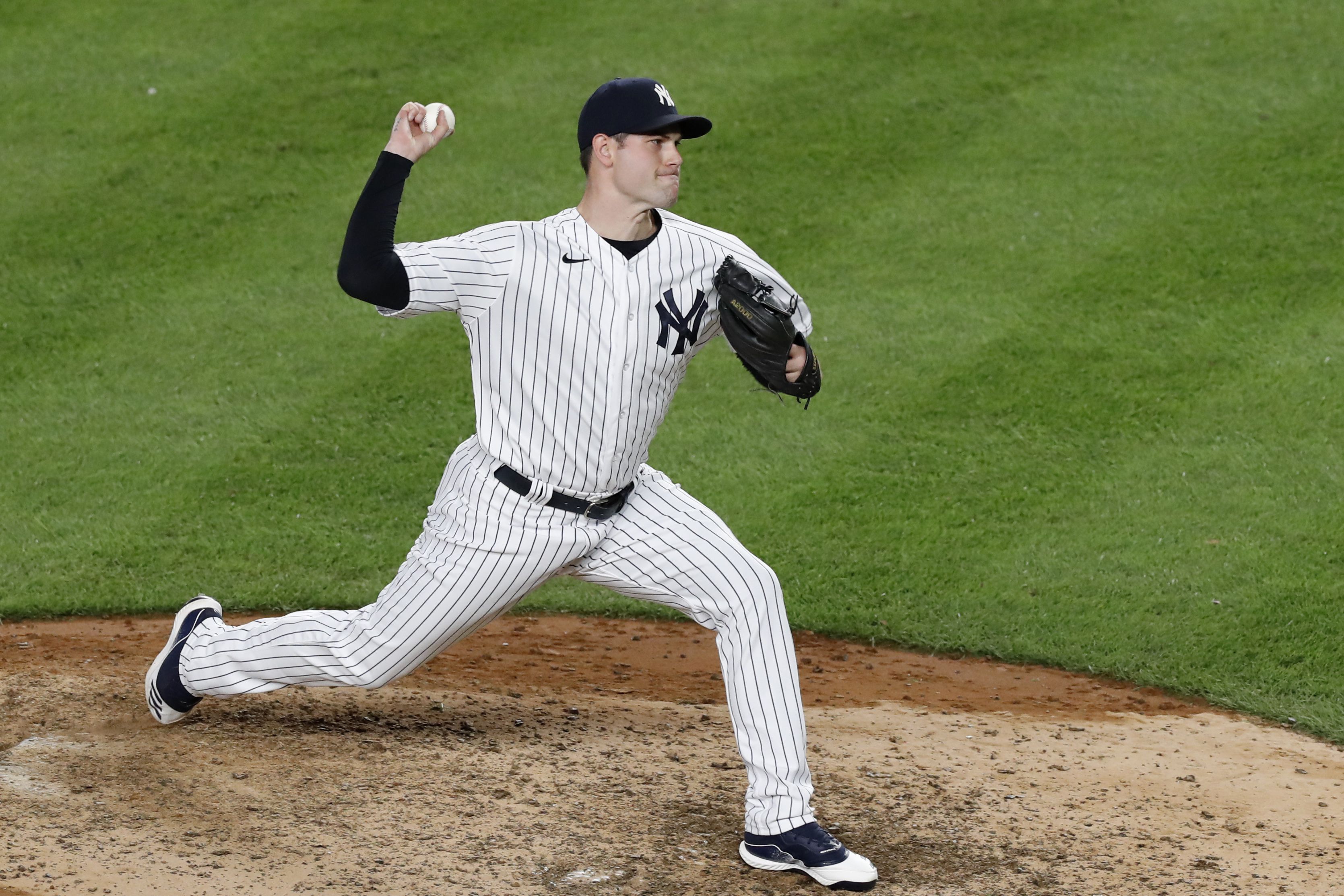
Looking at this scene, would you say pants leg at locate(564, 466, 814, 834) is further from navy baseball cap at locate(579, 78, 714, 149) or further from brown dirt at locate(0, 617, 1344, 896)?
navy baseball cap at locate(579, 78, 714, 149)

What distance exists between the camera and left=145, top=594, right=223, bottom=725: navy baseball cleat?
4.29m

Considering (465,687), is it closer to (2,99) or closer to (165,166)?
(165,166)

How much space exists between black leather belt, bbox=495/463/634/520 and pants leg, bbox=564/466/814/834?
0.07m

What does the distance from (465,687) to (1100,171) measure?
5031 millimetres

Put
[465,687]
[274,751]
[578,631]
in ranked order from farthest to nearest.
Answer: [578,631], [465,687], [274,751]

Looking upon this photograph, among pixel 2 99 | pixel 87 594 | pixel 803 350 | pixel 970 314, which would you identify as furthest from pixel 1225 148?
pixel 2 99

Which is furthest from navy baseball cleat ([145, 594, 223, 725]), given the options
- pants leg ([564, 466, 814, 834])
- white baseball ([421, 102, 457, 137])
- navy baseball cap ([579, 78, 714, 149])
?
navy baseball cap ([579, 78, 714, 149])

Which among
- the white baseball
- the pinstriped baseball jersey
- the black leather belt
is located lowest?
the black leather belt

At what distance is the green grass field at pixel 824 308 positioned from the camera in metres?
5.86

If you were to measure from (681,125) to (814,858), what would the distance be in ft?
5.71

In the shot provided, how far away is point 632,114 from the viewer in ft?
12.8

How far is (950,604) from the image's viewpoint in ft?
18.7

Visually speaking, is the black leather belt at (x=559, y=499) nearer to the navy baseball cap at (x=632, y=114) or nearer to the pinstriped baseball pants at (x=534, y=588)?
the pinstriped baseball pants at (x=534, y=588)

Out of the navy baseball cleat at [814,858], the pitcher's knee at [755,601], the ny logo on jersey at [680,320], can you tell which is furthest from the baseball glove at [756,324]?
the navy baseball cleat at [814,858]
